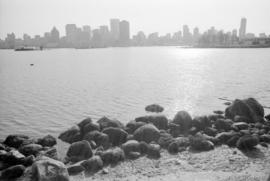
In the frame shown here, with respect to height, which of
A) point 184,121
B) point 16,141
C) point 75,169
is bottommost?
point 16,141

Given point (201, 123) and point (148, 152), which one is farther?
point (201, 123)

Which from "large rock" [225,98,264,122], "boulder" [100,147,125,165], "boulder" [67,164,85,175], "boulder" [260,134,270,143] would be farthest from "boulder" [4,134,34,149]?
"large rock" [225,98,264,122]

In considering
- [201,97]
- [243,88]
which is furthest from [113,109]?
[243,88]

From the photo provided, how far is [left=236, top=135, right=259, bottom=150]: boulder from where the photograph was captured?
14.6 meters

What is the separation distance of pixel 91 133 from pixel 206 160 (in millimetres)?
7463

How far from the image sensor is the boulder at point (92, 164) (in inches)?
488

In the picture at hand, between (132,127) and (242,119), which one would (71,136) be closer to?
(132,127)

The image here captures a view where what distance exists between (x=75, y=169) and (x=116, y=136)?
14.8 feet

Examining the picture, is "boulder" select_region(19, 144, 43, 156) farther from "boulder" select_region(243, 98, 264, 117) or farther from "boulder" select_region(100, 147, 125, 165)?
"boulder" select_region(243, 98, 264, 117)

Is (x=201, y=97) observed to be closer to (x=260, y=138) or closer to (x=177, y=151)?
(x=260, y=138)

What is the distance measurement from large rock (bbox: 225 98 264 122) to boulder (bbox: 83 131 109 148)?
1128 centimetres

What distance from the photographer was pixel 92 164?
1255cm

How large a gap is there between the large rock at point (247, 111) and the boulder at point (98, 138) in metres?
11.3

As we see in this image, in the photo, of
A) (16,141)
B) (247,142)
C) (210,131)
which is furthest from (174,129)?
(16,141)
